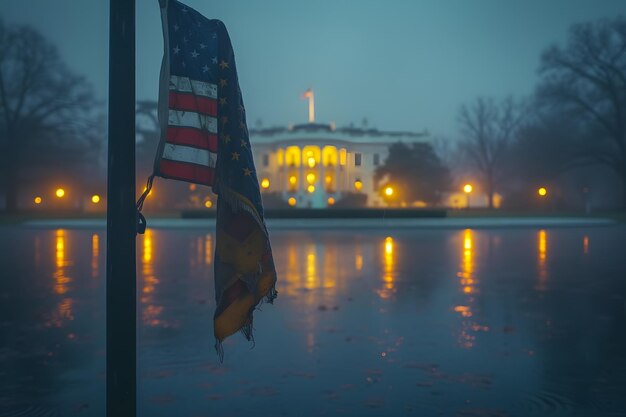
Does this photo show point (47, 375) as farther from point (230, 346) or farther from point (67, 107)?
point (67, 107)

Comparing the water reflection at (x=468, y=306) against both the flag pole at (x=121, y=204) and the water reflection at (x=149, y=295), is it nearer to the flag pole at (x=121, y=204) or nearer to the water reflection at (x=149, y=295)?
the water reflection at (x=149, y=295)

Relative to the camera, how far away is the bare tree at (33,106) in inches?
2009

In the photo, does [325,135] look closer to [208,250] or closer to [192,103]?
[208,250]

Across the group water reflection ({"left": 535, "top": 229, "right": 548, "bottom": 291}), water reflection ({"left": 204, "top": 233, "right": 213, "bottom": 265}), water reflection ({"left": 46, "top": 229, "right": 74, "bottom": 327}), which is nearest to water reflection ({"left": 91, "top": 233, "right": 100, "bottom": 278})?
water reflection ({"left": 46, "top": 229, "right": 74, "bottom": 327})

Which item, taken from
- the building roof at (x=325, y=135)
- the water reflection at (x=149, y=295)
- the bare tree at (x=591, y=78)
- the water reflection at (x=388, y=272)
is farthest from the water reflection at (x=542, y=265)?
the building roof at (x=325, y=135)

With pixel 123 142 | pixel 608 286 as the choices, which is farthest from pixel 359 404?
pixel 608 286

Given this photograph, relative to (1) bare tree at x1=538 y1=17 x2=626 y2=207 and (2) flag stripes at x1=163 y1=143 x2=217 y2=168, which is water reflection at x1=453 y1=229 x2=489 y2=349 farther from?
(1) bare tree at x1=538 y1=17 x2=626 y2=207

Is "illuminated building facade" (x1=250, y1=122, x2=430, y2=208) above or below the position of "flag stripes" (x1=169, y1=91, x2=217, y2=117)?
above

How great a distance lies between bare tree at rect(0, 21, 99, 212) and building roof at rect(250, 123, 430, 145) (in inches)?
1333

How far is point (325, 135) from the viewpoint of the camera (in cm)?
8569

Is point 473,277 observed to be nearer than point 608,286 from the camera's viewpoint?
No

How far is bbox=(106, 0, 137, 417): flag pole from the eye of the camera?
2.88m

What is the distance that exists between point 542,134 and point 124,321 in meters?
60.8

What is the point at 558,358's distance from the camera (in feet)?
22.3
